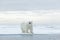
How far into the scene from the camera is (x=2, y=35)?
1.23m

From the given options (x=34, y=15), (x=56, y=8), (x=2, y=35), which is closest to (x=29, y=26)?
(x=34, y=15)

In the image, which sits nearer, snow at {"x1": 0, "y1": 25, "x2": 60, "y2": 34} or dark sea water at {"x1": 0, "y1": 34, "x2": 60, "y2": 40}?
dark sea water at {"x1": 0, "y1": 34, "x2": 60, "y2": 40}

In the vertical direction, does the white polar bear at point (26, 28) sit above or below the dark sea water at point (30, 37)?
above

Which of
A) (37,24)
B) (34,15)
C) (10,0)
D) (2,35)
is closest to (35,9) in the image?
(34,15)

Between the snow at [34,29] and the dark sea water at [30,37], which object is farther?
the snow at [34,29]

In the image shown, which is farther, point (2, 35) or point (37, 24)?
point (37, 24)

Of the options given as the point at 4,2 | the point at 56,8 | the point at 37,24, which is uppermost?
the point at 4,2

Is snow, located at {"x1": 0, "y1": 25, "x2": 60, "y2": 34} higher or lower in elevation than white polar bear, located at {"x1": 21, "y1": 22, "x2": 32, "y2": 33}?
lower

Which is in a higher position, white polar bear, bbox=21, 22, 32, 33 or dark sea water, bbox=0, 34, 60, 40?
white polar bear, bbox=21, 22, 32, 33

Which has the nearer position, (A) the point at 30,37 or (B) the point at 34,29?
(A) the point at 30,37

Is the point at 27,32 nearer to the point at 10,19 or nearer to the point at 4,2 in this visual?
the point at 10,19

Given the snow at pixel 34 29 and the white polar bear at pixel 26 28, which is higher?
the white polar bear at pixel 26 28

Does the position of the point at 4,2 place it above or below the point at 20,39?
above

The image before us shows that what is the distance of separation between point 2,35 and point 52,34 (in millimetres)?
528
